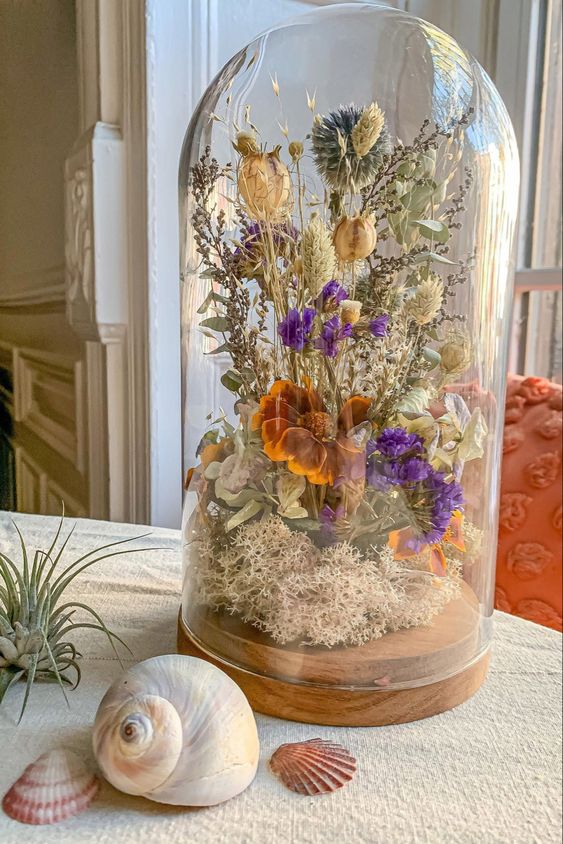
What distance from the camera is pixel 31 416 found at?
0.76 meters

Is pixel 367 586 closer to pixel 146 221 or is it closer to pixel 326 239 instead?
pixel 326 239

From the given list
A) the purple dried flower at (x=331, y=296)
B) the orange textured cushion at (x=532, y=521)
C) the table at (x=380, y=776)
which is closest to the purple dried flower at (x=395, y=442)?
the purple dried flower at (x=331, y=296)

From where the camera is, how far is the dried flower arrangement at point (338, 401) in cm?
52

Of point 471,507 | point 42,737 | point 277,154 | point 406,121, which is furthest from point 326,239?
point 42,737

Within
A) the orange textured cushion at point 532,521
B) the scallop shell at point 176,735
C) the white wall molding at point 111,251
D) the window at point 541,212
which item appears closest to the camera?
the scallop shell at point 176,735

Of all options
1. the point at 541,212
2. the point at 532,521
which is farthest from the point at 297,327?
the point at 541,212

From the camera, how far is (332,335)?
0.51 m

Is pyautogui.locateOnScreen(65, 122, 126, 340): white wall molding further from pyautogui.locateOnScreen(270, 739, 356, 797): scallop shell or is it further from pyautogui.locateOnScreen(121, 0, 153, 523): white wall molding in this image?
pyautogui.locateOnScreen(270, 739, 356, 797): scallop shell

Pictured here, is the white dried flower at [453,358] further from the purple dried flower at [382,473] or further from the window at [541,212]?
the window at [541,212]

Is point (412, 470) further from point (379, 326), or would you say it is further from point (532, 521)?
point (532, 521)

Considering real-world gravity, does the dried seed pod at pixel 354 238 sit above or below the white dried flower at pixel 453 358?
above

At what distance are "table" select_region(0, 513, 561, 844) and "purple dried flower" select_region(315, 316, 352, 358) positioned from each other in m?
0.28

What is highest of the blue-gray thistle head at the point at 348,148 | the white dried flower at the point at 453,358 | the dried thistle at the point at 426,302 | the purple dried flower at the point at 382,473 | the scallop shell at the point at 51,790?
the blue-gray thistle head at the point at 348,148

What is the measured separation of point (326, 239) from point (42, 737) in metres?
0.40
